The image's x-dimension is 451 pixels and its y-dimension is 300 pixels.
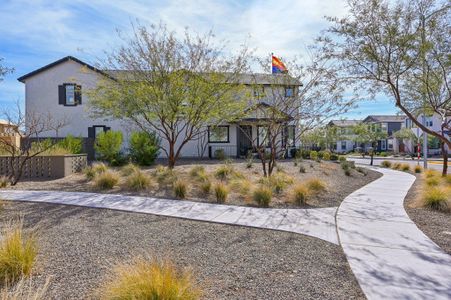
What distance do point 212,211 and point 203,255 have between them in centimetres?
289

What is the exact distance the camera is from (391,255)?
4984 millimetres

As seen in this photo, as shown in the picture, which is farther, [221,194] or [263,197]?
[221,194]

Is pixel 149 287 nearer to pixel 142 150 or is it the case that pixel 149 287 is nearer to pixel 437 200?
pixel 437 200

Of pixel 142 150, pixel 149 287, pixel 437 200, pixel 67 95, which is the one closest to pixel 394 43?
pixel 437 200

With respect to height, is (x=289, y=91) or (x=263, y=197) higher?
(x=289, y=91)

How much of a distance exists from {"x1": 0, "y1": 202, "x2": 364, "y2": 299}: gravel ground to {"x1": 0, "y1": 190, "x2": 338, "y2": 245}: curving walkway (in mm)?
439

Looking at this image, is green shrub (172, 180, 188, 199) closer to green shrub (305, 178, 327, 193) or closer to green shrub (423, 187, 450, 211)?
green shrub (305, 178, 327, 193)

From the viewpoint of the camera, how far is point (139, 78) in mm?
12234

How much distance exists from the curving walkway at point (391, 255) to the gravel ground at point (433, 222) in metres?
0.16

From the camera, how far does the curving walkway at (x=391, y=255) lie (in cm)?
385

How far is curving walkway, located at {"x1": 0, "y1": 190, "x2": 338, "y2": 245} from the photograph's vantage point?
6.55 metres

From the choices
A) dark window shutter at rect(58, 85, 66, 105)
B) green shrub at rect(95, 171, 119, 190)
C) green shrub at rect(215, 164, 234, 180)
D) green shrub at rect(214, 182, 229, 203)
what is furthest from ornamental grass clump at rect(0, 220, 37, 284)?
dark window shutter at rect(58, 85, 66, 105)

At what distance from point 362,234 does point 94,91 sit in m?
11.7

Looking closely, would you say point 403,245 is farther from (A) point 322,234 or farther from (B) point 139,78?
(B) point 139,78
